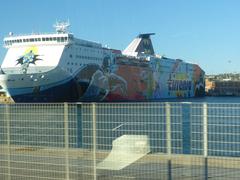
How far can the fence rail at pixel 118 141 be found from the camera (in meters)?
4.94

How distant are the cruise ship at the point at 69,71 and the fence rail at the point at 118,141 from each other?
162 ft

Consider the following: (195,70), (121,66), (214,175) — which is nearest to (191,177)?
(214,175)

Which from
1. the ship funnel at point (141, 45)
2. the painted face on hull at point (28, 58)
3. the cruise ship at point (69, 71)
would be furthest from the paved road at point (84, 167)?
the ship funnel at point (141, 45)

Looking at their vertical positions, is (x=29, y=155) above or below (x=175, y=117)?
below

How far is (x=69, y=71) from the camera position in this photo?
58688 millimetres

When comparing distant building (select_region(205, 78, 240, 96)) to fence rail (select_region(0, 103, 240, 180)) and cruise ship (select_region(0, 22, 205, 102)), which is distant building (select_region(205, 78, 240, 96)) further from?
fence rail (select_region(0, 103, 240, 180))

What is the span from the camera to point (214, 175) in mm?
6043

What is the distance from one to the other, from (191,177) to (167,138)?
4.30 ft

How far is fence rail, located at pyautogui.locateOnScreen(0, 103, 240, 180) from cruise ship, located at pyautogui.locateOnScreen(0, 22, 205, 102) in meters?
49.5

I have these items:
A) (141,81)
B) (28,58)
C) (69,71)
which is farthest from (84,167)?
(141,81)

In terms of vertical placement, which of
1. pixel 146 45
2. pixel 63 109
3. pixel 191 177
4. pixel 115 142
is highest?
pixel 146 45

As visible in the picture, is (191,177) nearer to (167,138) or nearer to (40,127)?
(167,138)

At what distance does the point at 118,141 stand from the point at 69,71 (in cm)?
5366

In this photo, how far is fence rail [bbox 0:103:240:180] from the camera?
494 cm
